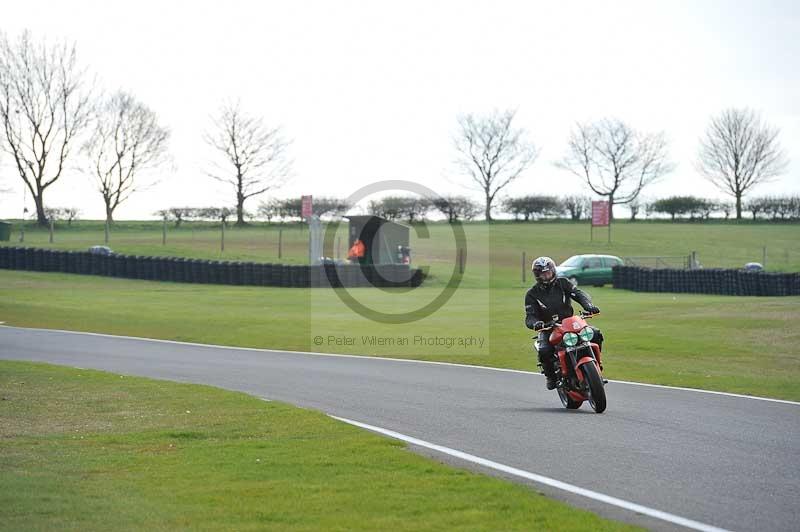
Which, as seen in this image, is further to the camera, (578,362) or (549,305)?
(549,305)

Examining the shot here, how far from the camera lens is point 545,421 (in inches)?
447

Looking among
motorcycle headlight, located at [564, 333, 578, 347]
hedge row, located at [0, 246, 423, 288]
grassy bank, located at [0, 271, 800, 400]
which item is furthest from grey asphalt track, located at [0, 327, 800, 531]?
hedge row, located at [0, 246, 423, 288]

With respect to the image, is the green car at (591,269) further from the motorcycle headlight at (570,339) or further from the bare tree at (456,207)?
the motorcycle headlight at (570,339)

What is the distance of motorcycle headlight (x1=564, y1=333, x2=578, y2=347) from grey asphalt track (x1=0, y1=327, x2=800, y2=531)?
795 millimetres

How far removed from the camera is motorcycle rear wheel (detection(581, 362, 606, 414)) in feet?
38.5

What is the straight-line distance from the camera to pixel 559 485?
7.79 metres

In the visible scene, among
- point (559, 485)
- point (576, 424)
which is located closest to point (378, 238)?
point (576, 424)

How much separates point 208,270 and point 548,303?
33.3 m

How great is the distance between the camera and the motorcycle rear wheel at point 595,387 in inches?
463

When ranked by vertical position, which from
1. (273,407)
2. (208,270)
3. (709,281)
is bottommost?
(273,407)

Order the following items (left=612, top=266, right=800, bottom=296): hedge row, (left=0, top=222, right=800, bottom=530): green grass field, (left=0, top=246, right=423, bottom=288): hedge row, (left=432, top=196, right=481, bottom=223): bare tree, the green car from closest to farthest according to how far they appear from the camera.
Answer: (left=0, top=222, right=800, bottom=530): green grass field → (left=612, top=266, right=800, bottom=296): hedge row → (left=0, top=246, right=423, bottom=288): hedge row → the green car → (left=432, top=196, right=481, bottom=223): bare tree

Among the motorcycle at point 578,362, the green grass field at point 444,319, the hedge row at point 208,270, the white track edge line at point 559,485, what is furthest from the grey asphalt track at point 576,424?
the hedge row at point 208,270

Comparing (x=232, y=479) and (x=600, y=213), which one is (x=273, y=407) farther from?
(x=600, y=213)

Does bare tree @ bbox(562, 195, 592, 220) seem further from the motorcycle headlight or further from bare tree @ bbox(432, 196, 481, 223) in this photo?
the motorcycle headlight
